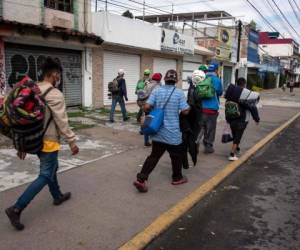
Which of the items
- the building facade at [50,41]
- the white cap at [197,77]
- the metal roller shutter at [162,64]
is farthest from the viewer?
the metal roller shutter at [162,64]

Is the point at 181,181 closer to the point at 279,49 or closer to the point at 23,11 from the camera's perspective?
the point at 23,11

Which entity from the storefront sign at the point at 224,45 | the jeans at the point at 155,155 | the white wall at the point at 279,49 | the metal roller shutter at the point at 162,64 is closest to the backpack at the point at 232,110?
the jeans at the point at 155,155

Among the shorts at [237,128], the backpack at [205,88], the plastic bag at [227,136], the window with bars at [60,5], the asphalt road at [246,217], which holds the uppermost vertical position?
the window with bars at [60,5]

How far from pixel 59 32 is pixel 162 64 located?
8541 mm

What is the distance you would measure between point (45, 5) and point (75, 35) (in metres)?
1.35

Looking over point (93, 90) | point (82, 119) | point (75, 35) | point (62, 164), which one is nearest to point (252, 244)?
point (62, 164)

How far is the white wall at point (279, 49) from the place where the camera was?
67.2 metres

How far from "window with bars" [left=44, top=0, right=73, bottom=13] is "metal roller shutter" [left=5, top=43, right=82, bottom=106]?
1431 mm

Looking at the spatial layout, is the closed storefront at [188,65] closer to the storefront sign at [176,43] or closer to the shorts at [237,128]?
the storefront sign at [176,43]

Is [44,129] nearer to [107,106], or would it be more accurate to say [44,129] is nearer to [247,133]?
[247,133]

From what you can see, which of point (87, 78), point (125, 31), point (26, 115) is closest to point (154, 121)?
point (26, 115)

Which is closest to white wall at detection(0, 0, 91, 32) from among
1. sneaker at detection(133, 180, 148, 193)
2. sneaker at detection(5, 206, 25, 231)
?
sneaker at detection(133, 180, 148, 193)

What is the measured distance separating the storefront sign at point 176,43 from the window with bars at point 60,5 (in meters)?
5.83

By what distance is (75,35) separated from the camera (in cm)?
1215
